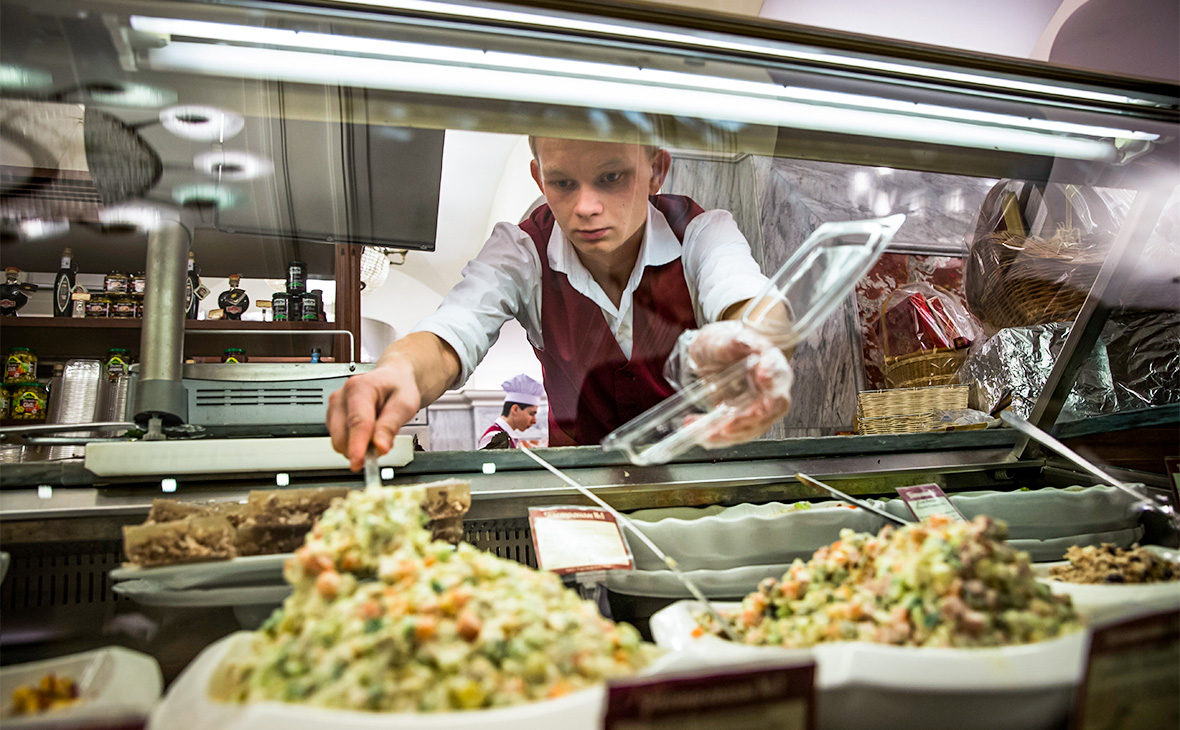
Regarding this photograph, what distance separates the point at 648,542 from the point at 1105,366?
1.36m

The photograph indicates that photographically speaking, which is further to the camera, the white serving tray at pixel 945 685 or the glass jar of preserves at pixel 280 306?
the glass jar of preserves at pixel 280 306

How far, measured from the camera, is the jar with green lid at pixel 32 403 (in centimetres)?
154

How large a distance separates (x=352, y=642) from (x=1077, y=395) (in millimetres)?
1722

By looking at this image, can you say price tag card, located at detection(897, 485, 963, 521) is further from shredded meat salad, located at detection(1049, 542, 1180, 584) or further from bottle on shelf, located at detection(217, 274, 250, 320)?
bottle on shelf, located at detection(217, 274, 250, 320)

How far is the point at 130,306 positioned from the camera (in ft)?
6.74

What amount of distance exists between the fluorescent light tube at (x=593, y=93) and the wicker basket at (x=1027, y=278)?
11.5 inches

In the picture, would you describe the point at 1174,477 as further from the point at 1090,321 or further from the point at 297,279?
the point at 297,279

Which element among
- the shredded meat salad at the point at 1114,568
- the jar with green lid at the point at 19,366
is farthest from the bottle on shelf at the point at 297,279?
the shredded meat salad at the point at 1114,568

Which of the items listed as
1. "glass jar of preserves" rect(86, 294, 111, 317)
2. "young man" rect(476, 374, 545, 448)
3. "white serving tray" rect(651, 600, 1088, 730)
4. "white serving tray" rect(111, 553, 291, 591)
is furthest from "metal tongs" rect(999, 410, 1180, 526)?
"glass jar of preserves" rect(86, 294, 111, 317)

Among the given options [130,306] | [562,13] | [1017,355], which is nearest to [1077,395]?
[1017,355]

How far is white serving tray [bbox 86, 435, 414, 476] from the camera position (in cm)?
103

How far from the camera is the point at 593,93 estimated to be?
1.13m

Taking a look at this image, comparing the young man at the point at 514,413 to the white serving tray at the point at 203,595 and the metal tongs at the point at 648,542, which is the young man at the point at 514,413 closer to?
the metal tongs at the point at 648,542

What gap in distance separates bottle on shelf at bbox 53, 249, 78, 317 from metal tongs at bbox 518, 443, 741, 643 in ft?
2.72
